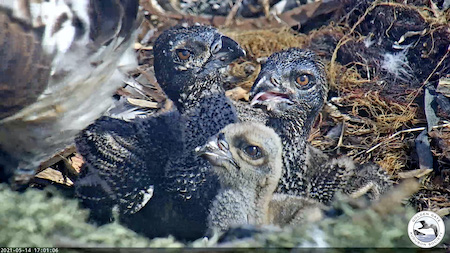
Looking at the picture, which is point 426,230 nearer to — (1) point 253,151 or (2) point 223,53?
(1) point 253,151

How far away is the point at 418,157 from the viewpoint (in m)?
3.00

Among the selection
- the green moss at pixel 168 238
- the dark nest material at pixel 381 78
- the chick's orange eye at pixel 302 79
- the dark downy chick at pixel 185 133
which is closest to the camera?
the green moss at pixel 168 238

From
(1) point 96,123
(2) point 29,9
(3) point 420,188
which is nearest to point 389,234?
(3) point 420,188

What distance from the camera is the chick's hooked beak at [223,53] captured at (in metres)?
2.77

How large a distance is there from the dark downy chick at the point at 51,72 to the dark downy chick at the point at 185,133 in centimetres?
13

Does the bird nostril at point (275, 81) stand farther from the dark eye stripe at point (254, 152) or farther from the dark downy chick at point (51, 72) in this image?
the dark downy chick at point (51, 72)

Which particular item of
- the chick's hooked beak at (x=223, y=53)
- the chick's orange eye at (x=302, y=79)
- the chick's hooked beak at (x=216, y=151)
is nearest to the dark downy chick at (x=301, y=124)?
the chick's orange eye at (x=302, y=79)

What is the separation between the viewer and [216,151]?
2.49 metres

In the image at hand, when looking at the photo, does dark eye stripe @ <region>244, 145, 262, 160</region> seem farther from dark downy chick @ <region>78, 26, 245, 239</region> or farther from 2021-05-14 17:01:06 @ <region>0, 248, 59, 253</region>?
2021-05-14 17:01:06 @ <region>0, 248, 59, 253</region>

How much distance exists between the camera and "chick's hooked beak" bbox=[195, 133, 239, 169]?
8.14 feet

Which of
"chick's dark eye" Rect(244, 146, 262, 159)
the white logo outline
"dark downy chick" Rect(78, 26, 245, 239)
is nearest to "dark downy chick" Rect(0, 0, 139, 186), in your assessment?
"dark downy chick" Rect(78, 26, 245, 239)

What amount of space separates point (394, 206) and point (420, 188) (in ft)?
2.04

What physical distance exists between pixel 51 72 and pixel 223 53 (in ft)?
2.21

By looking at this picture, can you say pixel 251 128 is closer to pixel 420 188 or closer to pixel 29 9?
pixel 420 188
